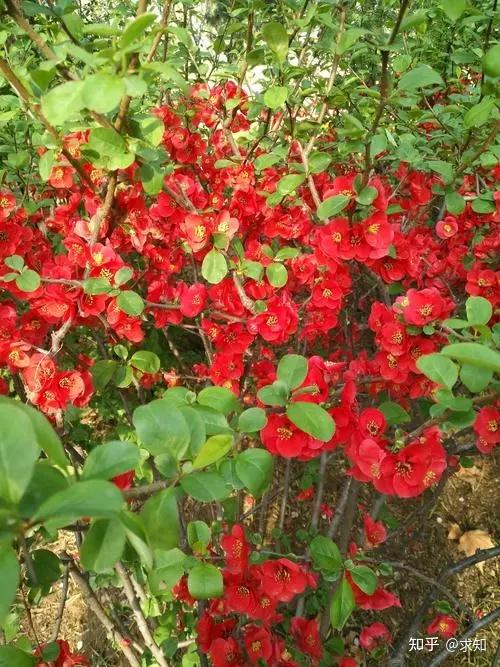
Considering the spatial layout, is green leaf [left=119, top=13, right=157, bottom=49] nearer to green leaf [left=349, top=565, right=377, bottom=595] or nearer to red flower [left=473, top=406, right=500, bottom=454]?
red flower [left=473, top=406, right=500, bottom=454]

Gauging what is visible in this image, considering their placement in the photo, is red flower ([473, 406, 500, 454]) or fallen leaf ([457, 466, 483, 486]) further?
fallen leaf ([457, 466, 483, 486])

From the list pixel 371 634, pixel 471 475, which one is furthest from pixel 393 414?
pixel 471 475

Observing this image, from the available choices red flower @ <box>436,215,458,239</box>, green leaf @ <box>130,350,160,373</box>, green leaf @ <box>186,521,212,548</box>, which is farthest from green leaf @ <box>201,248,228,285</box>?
red flower @ <box>436,215,458,239</box>

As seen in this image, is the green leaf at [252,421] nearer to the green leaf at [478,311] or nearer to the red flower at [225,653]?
the green leaf at [478,311]

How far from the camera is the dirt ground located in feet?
5.93

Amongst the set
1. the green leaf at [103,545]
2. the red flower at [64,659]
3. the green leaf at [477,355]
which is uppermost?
the green leaf at [477,355]

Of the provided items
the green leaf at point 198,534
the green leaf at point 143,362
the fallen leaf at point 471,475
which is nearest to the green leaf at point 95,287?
the green leaf at point 143,362

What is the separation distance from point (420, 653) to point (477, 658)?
0.74 feet

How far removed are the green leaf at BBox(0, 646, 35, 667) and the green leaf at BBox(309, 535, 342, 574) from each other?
45 centimetres

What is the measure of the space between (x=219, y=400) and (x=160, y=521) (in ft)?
0.75

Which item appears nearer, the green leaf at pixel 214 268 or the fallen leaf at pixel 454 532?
the green leaf at pixel 214 268

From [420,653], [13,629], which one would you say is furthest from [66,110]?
[420,653]

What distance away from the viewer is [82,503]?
0.37m

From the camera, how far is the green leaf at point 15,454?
37cm
